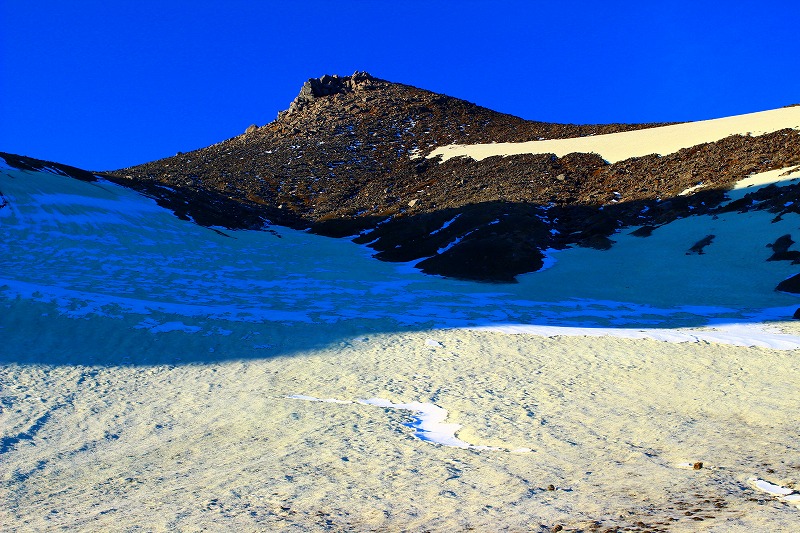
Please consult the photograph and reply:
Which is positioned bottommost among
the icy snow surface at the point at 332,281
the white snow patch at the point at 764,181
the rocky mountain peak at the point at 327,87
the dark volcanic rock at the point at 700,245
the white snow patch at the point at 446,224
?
the icy snow surface at the point at 332,281

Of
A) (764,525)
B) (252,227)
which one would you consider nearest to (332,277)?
(252,227)

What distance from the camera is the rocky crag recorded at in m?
36.2

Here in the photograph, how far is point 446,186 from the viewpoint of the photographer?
53.2 m

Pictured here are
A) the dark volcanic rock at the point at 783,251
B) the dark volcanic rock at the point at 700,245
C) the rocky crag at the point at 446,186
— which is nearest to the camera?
the dark volcanic rock at the point at 783,251

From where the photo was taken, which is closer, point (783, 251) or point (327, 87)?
point (783, 251)

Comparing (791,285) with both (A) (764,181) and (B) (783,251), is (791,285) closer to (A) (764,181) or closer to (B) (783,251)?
(B) (783,251)

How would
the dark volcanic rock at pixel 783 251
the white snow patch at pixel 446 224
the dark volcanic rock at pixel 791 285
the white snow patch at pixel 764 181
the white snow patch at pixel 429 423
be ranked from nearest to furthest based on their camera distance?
the white snow patch at pixel 429 423 → the dark volcanic rock at pixel 791 285 → the dark volcanic rock at pixel 783 251 → the white snow patch at pixel 764 181 → the white snow patch at pixel 446 224

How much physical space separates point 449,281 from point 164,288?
1229 cm

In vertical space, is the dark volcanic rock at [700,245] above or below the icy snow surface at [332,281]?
above

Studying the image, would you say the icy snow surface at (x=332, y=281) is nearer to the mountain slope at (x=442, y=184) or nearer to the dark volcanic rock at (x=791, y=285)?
the dark volcanic rock at (x=791, y=285)

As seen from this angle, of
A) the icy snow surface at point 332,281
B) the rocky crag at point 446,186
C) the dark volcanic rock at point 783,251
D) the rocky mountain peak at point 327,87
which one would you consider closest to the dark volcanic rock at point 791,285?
the icy snow surface at point 332,281

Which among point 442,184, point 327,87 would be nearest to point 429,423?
point 442,184

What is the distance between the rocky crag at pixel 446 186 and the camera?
36219mm

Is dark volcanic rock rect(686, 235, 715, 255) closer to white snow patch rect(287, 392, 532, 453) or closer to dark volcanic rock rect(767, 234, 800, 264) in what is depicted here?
dark volcanic rock rect(767, 234, 800, 264)
